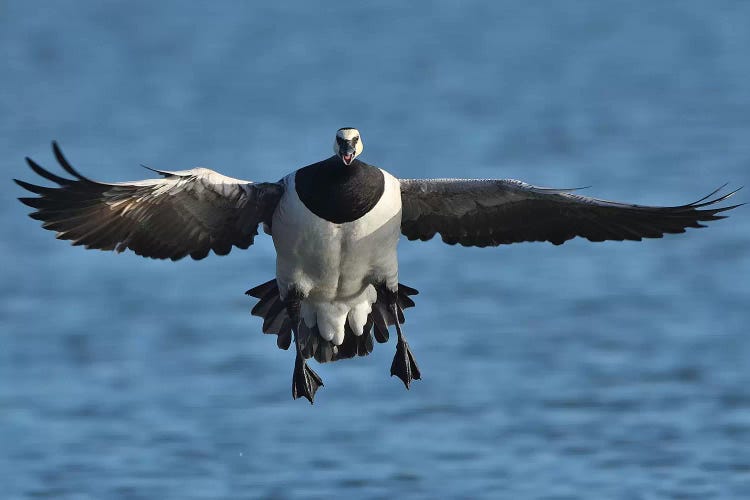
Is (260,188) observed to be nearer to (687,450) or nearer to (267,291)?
(267,291)

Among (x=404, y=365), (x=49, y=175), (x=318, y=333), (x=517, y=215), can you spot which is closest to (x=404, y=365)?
(x=404, y=365)

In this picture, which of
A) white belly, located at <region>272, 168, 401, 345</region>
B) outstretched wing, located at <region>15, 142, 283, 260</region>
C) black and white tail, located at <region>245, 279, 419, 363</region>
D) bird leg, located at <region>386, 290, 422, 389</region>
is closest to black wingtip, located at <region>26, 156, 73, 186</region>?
outstretched wing, located at <region>15, 142, 283, 260</region>

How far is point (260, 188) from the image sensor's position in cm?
1398

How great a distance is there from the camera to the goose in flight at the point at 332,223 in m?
13.5

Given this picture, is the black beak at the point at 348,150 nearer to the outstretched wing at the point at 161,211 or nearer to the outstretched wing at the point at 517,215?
the outstretched wing at the point at 161,211

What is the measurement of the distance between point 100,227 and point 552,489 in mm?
4444

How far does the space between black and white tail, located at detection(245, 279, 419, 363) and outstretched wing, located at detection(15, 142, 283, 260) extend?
62cm

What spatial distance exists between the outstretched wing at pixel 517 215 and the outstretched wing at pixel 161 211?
1188mm

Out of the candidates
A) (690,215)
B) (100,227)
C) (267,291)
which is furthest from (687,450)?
(100,227)

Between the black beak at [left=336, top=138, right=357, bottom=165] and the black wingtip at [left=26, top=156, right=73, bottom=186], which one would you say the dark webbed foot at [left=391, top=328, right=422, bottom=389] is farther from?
the black wingtip at [left=26, top=156, right=73, bottom=186]

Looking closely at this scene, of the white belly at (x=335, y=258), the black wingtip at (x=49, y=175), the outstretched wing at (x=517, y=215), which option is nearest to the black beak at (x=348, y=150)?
the white belly at (x=335, y=258)

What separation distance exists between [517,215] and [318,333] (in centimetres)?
172

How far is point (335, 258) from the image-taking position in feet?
45.7

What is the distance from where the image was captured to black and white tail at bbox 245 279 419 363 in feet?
47.5
